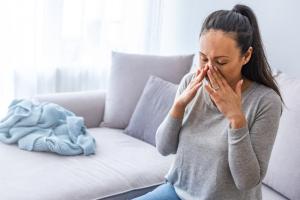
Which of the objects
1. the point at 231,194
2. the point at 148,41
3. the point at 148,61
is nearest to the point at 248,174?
the point at 231,194

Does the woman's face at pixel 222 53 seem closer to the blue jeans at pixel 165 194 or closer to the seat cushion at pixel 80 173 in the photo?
the blue jeans at pixel 165 194

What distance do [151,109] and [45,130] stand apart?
1.90 ft

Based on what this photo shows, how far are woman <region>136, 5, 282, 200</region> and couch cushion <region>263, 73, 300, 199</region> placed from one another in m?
0.41

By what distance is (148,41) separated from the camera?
3127mm

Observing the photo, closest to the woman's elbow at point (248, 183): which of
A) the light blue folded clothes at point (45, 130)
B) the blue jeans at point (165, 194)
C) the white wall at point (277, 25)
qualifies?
the blue jeans at point (165, 194)

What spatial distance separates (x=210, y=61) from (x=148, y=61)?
1.28m

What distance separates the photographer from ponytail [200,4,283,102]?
4.43ft

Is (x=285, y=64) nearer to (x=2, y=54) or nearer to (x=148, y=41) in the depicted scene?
(x=148, y=41)

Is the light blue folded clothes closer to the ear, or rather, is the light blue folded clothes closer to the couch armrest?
the couch armrest

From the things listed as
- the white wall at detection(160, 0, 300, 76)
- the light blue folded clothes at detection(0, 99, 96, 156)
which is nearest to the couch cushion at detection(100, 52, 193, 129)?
the light blue folded clothes at detection(0, 99, 96, 156)

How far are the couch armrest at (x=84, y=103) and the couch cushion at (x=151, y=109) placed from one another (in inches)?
8.7

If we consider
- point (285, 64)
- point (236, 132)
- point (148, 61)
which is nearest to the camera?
point (236, 132)

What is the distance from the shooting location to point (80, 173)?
6.16 ft

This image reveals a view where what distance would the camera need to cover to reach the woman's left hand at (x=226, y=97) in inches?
50.4
